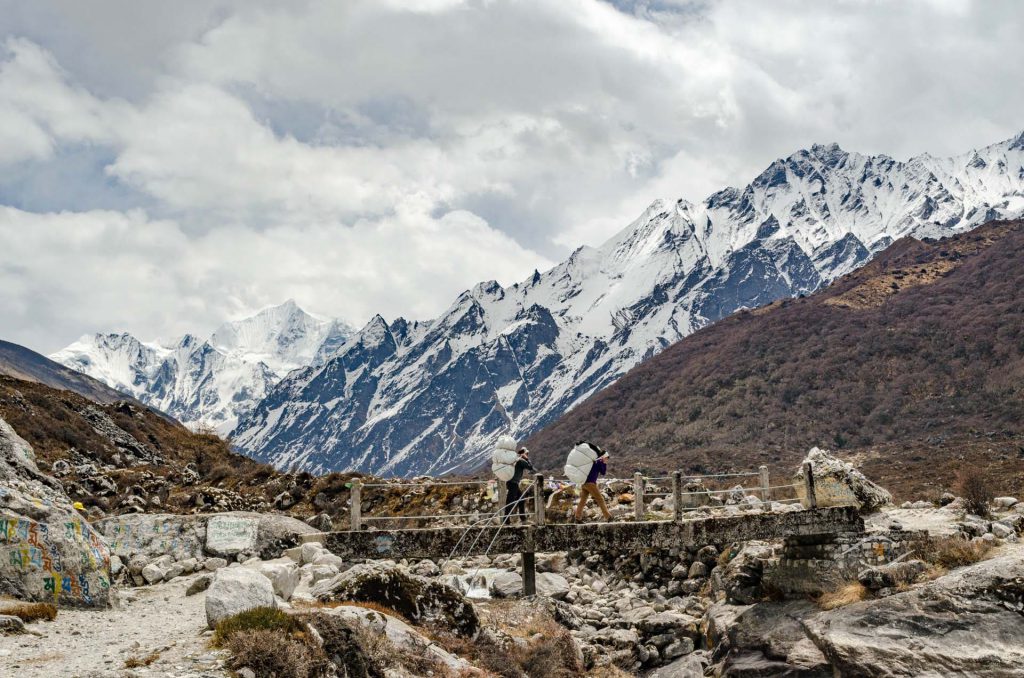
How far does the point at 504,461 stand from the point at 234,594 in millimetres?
9070

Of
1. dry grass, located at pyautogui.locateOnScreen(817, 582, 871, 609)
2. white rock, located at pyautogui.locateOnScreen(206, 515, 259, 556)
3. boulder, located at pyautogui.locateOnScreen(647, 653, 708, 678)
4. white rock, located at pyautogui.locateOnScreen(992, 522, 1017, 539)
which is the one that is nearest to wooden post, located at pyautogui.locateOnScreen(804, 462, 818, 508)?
dry grass, located at pyautogui.locateOnScreen(817, 582, 871, 609)

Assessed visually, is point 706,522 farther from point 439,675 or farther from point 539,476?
point 439,675

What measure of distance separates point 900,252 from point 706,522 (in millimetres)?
134833

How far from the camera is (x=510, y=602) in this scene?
68.2 feet

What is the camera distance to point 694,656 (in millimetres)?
18844

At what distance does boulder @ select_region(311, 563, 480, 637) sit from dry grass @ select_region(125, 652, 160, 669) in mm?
4251

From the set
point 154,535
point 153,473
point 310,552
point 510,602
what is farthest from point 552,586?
point 153,473

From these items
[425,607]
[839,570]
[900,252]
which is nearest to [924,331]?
[900,252]

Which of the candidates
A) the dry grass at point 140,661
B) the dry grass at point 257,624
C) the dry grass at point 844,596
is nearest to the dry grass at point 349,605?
the dry grass at point 257,624

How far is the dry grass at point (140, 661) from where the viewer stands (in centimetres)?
1035

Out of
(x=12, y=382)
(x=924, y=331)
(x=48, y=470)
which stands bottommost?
(x=48, y=470)

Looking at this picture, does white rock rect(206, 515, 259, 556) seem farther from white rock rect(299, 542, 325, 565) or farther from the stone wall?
the stone wall

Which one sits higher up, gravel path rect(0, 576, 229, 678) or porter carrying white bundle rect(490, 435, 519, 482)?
porter carrying white bundle rect(490, 435, 519, 482)

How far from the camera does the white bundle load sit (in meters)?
18.7
